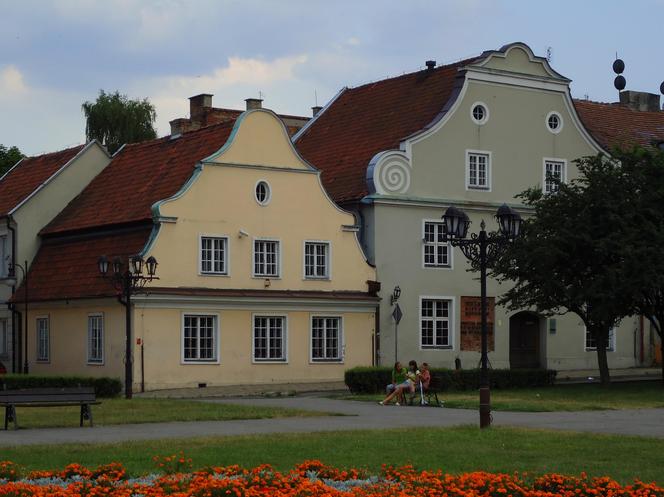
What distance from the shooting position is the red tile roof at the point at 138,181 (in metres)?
45.9

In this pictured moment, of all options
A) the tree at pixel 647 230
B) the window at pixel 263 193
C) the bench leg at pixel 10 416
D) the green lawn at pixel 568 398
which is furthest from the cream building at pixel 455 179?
the bench leg at pixel 10 416

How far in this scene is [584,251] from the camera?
41531 millimetres

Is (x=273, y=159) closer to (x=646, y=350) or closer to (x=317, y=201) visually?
(x=317, y=201)

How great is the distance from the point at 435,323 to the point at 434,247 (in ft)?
9.29

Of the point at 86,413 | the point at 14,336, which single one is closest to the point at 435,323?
the point at 14,336

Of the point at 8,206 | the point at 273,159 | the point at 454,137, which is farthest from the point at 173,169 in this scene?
the point at 454,137

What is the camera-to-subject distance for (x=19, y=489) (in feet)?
50.2

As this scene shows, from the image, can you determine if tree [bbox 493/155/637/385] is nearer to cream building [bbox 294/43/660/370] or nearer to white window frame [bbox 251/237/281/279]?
cream building [bbox 294/43/660/370]

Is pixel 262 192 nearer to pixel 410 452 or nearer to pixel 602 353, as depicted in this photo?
pixel 602 353

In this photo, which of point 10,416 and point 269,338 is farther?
point 269,338

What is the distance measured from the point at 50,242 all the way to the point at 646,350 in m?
24.9

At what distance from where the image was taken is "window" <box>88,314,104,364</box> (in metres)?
44.4

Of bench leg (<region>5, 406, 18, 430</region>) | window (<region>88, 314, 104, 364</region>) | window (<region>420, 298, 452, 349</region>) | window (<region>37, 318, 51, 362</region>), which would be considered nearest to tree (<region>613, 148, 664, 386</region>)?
window (<region>420, 298, 452, 349</region>)

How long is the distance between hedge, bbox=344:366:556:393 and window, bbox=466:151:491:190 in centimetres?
988
